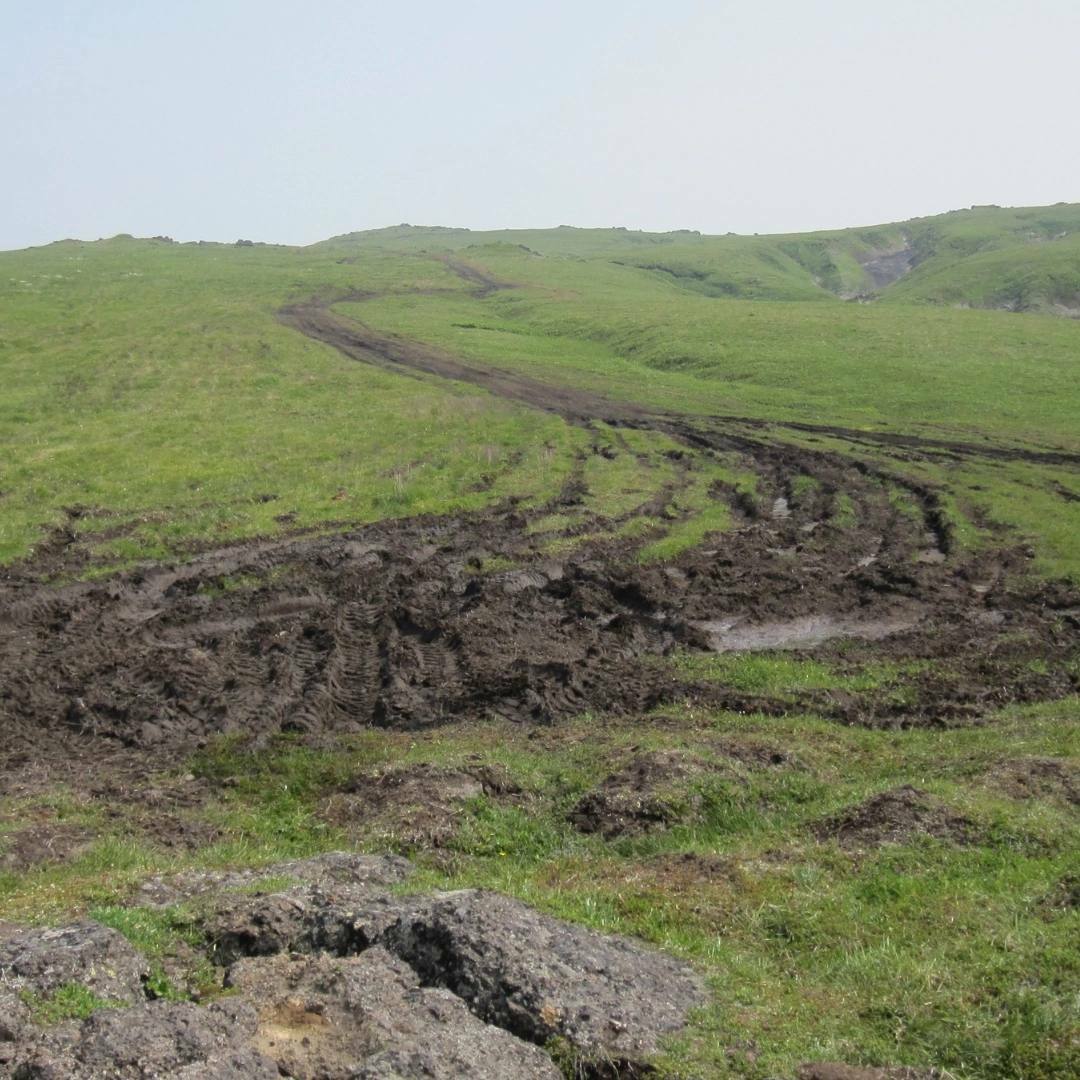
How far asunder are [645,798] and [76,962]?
24.1 feet

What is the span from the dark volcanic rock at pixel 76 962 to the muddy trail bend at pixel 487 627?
7.81 metres

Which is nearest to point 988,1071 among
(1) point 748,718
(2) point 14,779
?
(1) point 748,718

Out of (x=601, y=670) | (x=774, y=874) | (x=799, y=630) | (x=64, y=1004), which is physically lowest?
(x=799, y=630)

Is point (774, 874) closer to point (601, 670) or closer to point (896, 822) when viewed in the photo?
point (896, 822)

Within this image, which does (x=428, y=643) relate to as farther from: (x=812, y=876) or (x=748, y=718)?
(x=812, y=876)

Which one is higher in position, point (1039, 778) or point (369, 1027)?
point (369, 1027)

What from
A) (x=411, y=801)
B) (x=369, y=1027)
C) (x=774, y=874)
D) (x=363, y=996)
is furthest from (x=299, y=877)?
(x=774, y=874)

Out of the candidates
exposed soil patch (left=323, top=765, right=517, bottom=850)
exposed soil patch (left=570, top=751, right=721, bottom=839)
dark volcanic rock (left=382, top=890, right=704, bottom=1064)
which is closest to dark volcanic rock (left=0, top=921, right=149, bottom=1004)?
dark volcanic rock (left=382, top=890, right=704, bottom=1064)

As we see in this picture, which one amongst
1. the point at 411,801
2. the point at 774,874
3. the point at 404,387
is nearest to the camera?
the point at 774,874

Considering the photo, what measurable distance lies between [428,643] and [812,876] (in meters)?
12.0

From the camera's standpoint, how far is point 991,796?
1326cm

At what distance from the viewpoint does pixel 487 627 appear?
22.9m

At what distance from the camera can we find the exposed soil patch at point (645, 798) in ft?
45.2

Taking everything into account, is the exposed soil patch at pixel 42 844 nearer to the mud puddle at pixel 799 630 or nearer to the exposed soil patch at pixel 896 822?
the exposed soil patch at pixel 896 822
